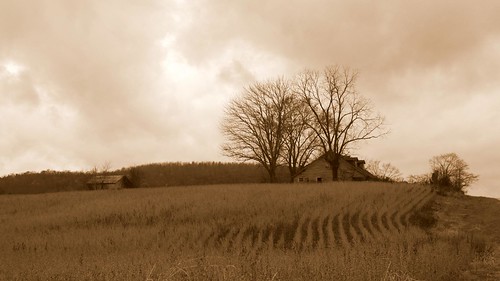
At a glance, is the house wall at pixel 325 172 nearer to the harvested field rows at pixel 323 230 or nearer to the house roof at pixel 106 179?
the house roof at pixel 106 179

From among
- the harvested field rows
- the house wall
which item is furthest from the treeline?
the harvested field rows

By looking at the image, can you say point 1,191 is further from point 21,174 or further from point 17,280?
point 17,280

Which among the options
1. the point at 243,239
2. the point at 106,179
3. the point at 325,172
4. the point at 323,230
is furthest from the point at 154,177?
the point at 323,230

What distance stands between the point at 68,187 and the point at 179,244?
4503 cm

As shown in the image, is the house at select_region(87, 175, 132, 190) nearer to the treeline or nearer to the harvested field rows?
the treeline

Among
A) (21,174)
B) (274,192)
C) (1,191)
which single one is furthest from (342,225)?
(21,174)

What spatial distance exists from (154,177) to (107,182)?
608 cm

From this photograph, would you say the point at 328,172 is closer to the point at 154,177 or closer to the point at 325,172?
the point at 325,172

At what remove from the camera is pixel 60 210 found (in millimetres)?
30922

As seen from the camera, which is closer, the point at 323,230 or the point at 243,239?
the point at 243,239

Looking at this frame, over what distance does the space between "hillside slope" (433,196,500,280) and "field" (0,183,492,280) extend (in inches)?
17.4

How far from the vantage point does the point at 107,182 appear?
55.5 meters

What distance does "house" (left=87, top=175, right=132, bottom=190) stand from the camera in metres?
55.3

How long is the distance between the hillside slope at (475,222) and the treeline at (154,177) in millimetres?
32741
